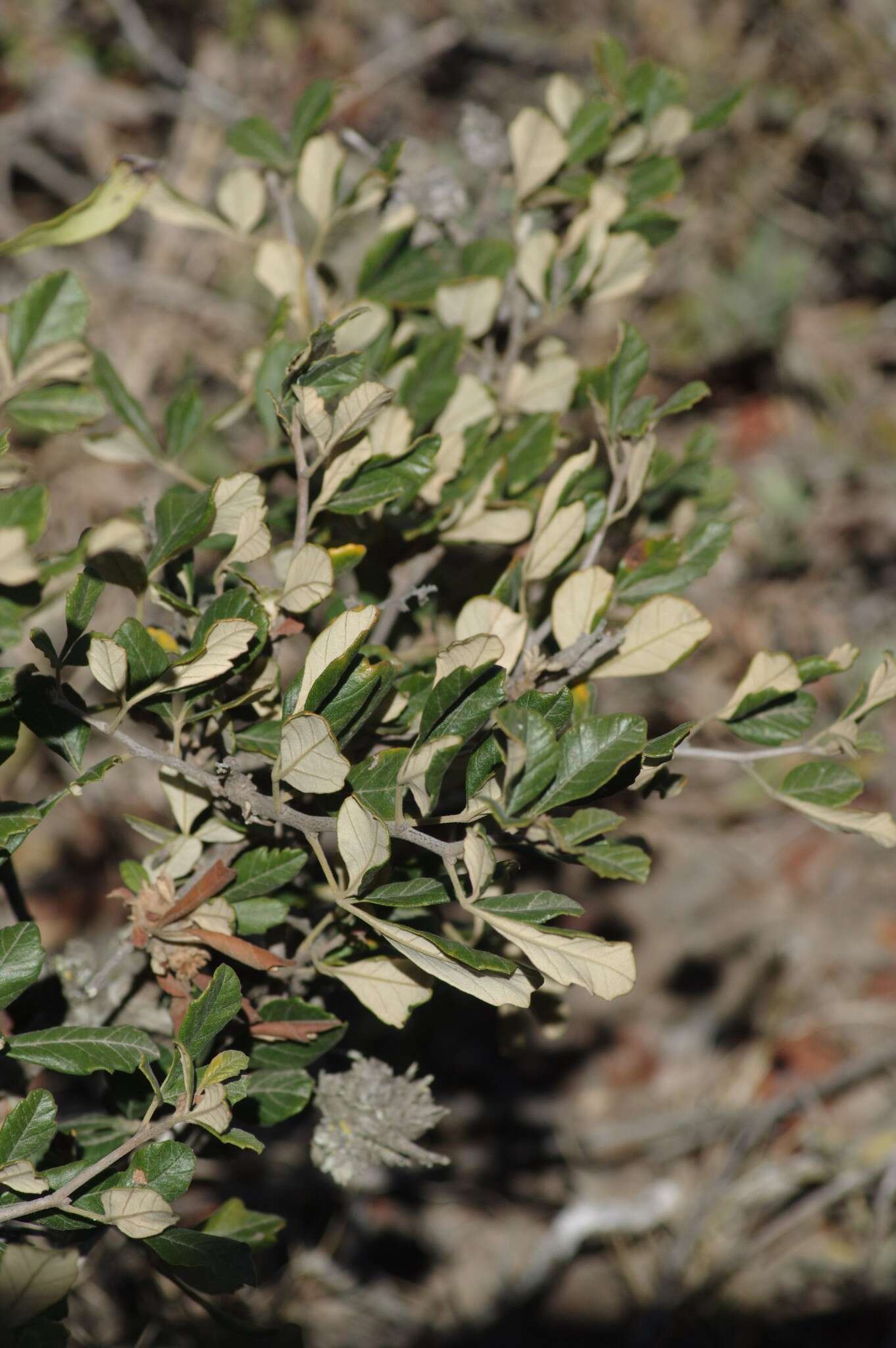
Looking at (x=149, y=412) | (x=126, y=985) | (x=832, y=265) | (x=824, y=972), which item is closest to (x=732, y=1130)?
(x=824, y=972)

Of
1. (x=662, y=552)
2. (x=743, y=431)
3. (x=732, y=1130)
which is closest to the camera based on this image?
(x=662, y=552)

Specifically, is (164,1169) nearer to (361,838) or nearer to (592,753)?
(361,838)

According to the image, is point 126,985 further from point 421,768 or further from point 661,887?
point 661,887

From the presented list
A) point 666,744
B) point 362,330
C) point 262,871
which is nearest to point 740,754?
point 666,744

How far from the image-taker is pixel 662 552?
0.81m

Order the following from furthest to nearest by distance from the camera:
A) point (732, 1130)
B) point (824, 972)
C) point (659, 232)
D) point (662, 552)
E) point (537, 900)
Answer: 1. point (824, 972)
2. point (732, 1130)
3. point (659, 232)
4. point (662, 552)
5. point (537, 900)

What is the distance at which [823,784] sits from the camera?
0.74 m

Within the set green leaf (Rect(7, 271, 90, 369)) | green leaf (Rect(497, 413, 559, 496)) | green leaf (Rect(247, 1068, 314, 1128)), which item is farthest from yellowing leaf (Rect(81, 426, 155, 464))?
green leaf (Rect(247, 1068, 314, 1128))

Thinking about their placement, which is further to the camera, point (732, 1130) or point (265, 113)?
point (265, 113)

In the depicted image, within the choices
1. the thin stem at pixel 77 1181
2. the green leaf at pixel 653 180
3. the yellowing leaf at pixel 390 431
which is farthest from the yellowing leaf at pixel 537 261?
the thin stem at pixel 77 1181

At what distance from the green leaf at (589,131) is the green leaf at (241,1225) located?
0.96 meters

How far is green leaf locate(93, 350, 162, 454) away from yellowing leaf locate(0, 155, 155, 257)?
10 centimetres

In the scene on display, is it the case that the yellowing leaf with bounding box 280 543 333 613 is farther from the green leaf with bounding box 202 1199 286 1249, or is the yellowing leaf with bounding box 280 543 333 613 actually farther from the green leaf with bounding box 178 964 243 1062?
the green leaf with bounding box 202 1199 286 1249

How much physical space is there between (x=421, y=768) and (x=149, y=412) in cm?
215
